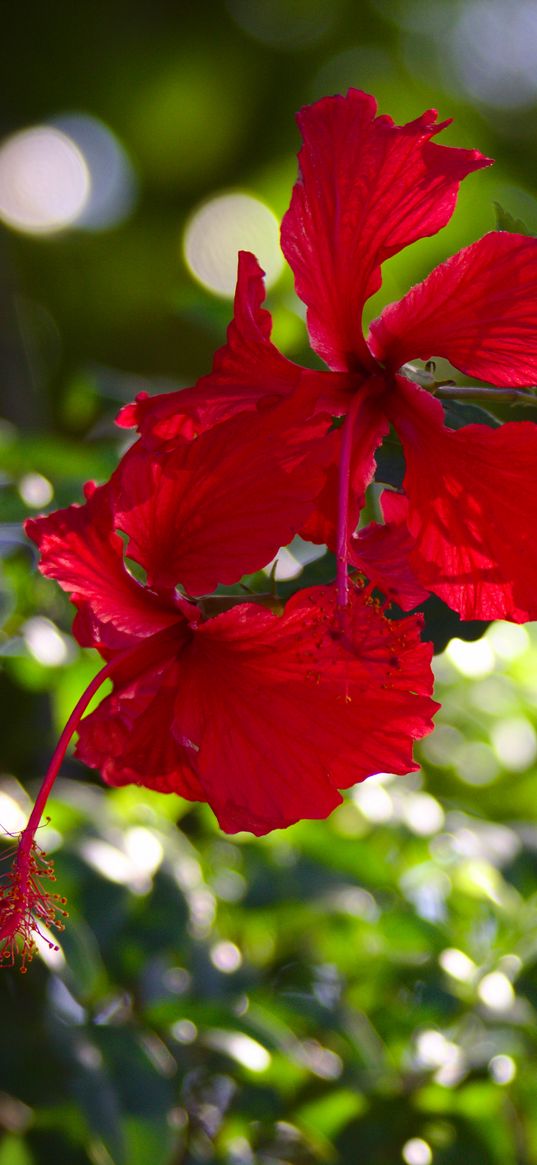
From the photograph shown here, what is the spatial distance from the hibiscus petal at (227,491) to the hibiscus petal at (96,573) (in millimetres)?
17

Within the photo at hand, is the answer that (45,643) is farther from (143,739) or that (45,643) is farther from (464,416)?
(464,416)

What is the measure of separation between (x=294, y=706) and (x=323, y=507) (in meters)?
0.13

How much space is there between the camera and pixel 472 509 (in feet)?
2.38

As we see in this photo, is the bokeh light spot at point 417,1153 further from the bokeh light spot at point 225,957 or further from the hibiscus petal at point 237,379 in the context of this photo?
the hibiscus petal at point 237,379

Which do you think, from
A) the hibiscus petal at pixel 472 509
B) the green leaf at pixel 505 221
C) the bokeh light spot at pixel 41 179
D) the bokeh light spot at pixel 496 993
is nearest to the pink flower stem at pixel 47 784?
the hibiscus petal at pixel 472 509

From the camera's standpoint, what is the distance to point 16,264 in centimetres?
312

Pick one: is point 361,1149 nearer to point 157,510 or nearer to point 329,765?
point 329,765

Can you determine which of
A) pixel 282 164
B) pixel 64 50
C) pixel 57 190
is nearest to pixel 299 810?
pixel 57 190

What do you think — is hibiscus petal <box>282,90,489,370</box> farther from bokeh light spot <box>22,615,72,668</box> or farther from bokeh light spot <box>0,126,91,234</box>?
bokeh light spot <box>0,126,91,234</box>

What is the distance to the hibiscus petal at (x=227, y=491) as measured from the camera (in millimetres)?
692

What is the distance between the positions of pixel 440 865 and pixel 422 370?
0.67 meters

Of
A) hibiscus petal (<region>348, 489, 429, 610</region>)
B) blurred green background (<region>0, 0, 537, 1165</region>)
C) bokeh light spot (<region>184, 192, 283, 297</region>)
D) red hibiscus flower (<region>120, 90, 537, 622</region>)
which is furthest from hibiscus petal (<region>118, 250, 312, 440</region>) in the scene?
bokeh light spot (<region>184, 192, 283, 297</region>)

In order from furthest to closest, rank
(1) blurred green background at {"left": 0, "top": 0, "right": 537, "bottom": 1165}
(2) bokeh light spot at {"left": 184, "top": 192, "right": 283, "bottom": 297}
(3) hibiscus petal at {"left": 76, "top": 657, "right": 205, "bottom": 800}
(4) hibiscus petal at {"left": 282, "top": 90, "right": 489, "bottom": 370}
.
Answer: (2) bokeh light spot at {"left": 184, "top": 192, "right": 283, "bottom": 297} → (1) blurred green background at {"left": 0, "top": 0, "right": 537, "bottom": 1165} → (3) hibiscus petal at {"left": 76, "top": 657, "right": 205, "bottom": 800} → (4) hibiscus petal at {"left": 282, "top": 90, "right": 489, "bottom": 370}

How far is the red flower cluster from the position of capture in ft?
2.27
